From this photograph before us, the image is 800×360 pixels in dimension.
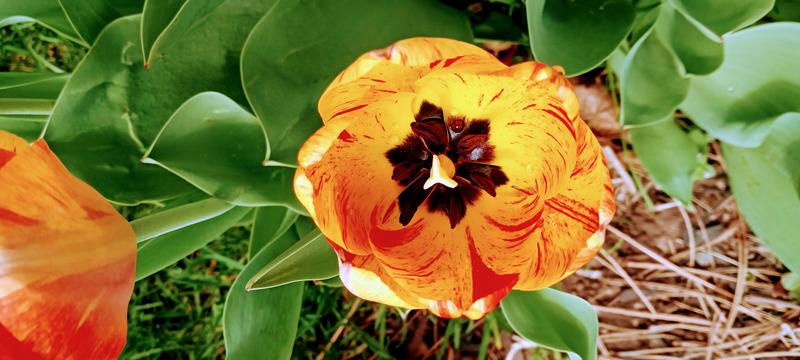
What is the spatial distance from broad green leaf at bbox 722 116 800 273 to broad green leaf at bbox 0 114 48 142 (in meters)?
0.89

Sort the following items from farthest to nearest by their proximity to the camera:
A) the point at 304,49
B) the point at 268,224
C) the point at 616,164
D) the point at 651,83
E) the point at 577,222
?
the point at 616,164 < the point at 268,224 < the point at 651,83 < the point at 304,49 < the point at 577,222

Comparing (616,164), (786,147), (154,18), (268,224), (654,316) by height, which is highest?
(154,18)

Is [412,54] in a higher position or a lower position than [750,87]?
higher

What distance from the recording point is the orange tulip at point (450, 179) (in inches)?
25.4

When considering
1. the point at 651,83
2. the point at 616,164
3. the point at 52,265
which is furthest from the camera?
the point at 616,164

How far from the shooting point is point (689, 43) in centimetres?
88

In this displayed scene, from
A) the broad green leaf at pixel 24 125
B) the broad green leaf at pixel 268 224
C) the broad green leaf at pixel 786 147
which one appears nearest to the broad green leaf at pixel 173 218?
the broad green leaf at pixel 268 224

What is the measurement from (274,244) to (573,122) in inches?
16.3

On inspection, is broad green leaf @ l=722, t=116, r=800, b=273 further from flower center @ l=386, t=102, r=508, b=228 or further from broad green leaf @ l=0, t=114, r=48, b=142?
broad green leaf @ l=0, t=114, r=48, b=142

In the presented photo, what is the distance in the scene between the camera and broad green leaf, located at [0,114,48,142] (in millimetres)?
940

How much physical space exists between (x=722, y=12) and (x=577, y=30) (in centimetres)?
15

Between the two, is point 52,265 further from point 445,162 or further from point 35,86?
point 35,86

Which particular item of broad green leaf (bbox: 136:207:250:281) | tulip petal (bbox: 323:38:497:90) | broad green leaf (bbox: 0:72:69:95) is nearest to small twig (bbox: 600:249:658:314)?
broad green leaf (bbox: 136:207:250:281)

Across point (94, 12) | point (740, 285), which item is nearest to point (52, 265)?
point (94, 12)
